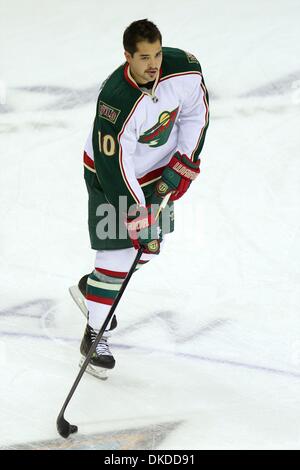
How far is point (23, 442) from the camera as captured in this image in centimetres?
260

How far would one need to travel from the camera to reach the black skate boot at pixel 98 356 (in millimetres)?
3055

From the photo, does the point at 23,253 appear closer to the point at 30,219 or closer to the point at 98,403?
the point at 30,219

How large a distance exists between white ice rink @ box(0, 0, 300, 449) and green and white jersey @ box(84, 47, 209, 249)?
0.54 meters

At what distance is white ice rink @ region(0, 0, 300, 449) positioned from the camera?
2828mm

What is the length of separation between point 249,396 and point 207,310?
592mm

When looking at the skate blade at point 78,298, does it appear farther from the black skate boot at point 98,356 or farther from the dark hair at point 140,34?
the dark hair at point 140,34

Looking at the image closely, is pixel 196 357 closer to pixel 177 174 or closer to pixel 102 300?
pixel 102 300

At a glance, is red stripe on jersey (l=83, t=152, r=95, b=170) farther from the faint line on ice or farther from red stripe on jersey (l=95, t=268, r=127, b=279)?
the faint line on ice

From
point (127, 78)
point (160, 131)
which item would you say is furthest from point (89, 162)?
point (127, 78)

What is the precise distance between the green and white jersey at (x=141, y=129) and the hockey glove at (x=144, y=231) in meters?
0.05

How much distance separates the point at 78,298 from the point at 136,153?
712 mm

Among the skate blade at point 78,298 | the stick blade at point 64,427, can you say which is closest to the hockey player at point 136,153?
the skate blade at point 78,298

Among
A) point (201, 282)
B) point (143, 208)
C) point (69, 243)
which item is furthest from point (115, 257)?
point (69, 243)

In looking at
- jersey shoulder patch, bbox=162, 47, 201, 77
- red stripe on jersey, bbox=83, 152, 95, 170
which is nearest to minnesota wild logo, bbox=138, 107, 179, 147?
jersey shoulder patch, bbox=162, 47, 201, 77
